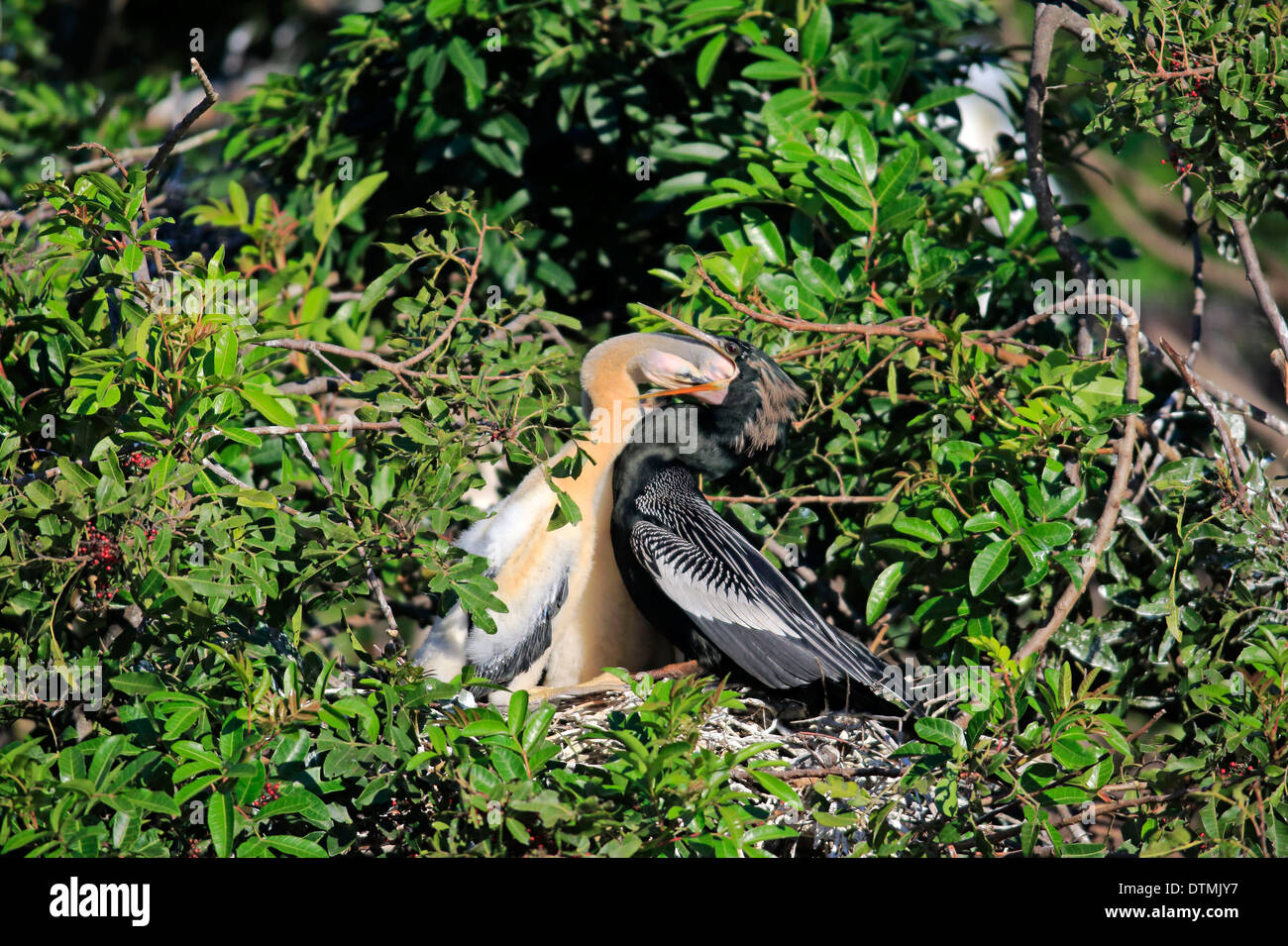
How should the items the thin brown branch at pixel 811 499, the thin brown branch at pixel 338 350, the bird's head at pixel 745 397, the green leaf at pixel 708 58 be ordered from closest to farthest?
the thin brown branch at pixel 338 350 < the thin brown branch at pixel 811 499 < the bird's head at pixel 745 397 < the green leaf at pixel 708 58

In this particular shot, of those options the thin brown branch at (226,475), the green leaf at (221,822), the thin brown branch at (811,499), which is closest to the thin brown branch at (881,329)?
the thin brown branch at (811,499)

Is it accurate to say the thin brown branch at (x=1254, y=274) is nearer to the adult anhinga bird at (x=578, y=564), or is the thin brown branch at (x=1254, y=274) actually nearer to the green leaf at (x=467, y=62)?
the adult anhinga bird at (x=578, y=564)

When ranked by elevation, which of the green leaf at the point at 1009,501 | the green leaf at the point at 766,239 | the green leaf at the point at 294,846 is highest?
the green leaf at the point at 766,239

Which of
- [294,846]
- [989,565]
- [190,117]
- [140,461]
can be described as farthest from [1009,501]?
[190,117]

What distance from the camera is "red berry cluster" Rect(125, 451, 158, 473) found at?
2.35 meters

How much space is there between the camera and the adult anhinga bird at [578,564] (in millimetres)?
2867

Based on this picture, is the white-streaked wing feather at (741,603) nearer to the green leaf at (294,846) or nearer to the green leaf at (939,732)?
the green leaf at (939,732)

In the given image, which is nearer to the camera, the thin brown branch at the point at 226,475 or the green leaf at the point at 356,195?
the thin brown branch at the point at 226,475

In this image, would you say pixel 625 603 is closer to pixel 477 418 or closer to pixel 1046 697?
pixel 477 418

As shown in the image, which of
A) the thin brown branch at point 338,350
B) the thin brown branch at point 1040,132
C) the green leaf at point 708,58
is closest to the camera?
the thin brown branch at point 338,350

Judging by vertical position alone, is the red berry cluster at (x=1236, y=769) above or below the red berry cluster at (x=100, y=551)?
below

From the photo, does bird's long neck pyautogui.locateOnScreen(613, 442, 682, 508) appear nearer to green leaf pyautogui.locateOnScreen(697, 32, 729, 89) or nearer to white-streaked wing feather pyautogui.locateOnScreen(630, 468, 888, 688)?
white-streaked wing feather pyautogui.locateOnScreen(630, 468, 888, 688)

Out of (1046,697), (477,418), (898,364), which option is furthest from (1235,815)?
(477,418)

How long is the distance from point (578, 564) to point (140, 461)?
1.11 metres
